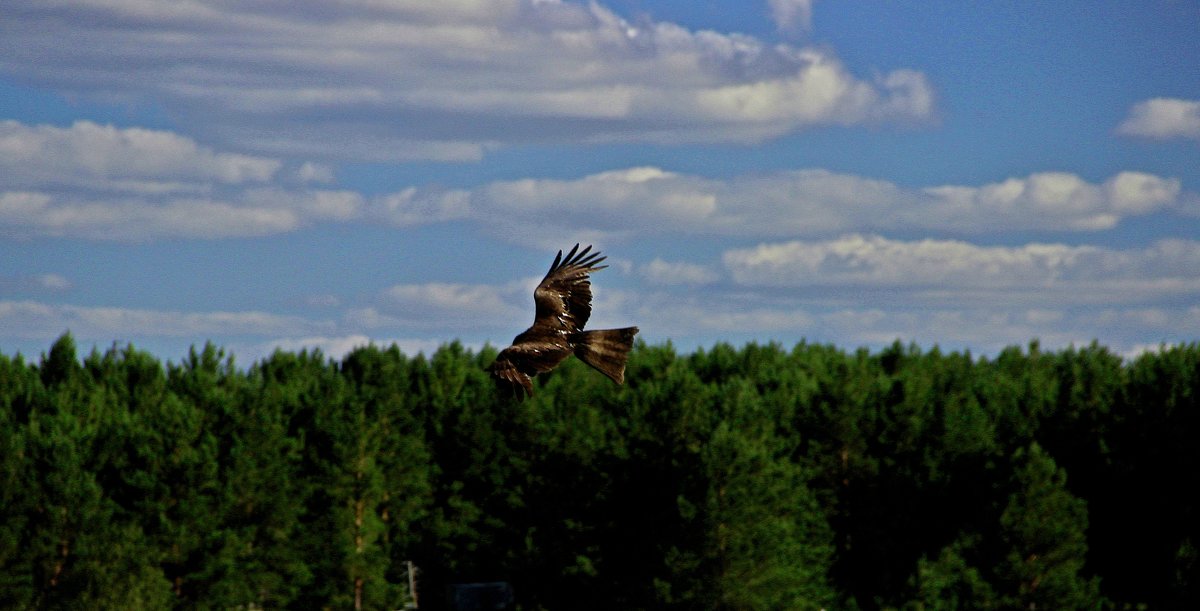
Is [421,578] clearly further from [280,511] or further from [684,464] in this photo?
[684,464]

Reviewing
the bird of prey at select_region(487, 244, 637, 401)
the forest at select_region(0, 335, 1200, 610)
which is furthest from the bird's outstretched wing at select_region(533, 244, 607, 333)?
the forest at select_region(0, 335, 1200, 610)

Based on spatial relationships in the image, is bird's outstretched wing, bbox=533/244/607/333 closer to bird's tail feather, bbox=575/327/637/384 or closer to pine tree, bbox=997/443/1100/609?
bird's tail feather, bbox=575/327/637/384

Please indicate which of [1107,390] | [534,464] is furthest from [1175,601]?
[534,464]

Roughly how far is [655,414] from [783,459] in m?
6.52

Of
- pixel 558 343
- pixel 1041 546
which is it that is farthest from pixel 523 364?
pixel 1041 546

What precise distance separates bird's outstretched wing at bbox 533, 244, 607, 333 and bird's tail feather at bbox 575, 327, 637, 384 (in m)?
0.81

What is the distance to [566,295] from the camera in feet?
65.0

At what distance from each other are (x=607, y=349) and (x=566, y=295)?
2.38 meters

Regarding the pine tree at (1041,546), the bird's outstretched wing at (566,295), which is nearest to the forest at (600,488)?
the pine tree at (1041,546)

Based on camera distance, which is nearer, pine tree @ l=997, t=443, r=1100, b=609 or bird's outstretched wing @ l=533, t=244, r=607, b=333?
bird's outstretched wing @ l=533, t=244, r=607, b=333

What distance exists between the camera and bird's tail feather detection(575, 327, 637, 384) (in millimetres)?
17156

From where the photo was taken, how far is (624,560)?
82.9m

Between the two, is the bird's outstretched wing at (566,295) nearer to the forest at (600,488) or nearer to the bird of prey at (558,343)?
the bird of prey at (558,343)

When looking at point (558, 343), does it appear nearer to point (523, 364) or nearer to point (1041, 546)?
point (523, 364)
